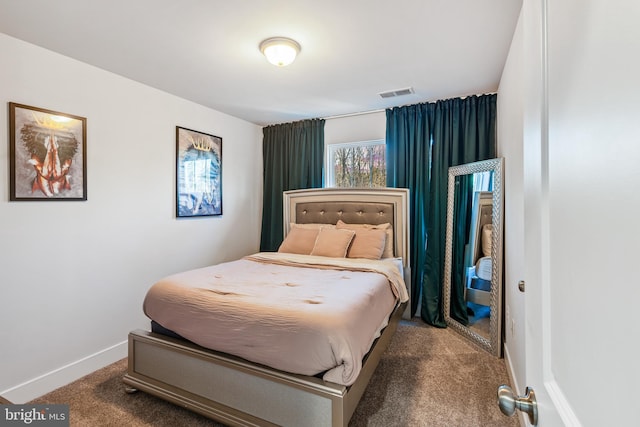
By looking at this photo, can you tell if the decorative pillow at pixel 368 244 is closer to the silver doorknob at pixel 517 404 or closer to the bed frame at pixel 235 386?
the bed frame at pixel 235 386

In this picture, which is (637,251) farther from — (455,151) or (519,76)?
(455,151)

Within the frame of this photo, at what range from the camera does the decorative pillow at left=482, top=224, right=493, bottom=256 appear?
2.85 metres

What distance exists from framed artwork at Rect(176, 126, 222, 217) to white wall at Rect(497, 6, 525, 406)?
123 inches

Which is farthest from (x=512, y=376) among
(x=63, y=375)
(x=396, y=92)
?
(x=63, y=375)

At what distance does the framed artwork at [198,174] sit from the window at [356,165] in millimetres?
1451

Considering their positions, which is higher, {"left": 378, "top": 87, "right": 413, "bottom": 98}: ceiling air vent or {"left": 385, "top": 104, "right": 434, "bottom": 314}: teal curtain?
{"left": 378, "top": 87, "right": 413, "bottom": 98}: ceiling air vent

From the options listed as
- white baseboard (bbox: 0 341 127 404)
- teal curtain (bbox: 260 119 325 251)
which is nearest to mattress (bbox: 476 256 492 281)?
teal curtain (bbox: 260 119 325 251)

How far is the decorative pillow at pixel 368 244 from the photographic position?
3154 mm

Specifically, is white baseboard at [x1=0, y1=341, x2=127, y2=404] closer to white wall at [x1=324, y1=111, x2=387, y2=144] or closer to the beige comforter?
the beige comforter

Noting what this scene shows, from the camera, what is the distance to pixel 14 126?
2.15 meters

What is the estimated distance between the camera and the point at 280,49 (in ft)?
7.30

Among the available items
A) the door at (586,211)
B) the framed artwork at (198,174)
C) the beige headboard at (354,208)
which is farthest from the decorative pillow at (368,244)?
the door at (586,211)

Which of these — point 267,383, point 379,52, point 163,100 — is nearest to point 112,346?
point 267,383

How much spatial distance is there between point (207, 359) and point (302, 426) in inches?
26.8
